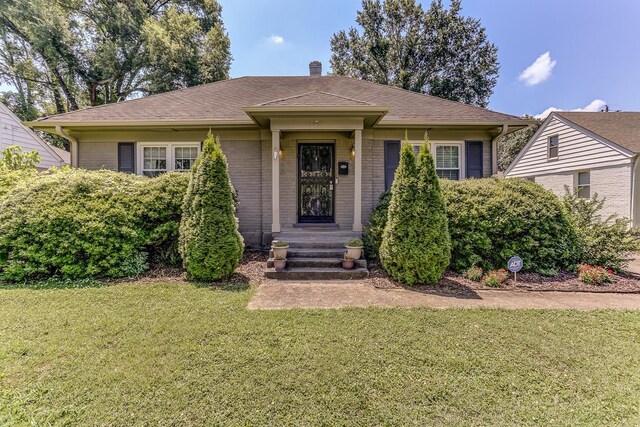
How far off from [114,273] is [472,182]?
23.7 feet

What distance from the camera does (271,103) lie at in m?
6.20

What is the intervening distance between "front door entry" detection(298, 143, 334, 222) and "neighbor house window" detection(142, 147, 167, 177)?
365 centimetres

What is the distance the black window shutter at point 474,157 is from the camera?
7484 mm

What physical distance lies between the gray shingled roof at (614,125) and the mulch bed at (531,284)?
7.10 m

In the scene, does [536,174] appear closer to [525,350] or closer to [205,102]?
[525,350]

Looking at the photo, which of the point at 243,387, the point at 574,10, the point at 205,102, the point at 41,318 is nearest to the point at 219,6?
the point at 205,102

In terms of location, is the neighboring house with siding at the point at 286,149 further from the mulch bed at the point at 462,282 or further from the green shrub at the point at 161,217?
the mulch bed at the point at 462,282

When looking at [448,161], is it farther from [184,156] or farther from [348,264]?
[184,156]

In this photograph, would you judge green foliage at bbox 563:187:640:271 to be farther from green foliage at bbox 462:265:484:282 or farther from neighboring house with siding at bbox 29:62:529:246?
neighboring house with siding at bbox 29:62:529:246

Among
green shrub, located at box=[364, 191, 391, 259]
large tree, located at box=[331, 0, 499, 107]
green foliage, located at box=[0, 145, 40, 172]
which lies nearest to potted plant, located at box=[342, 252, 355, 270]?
green shrub, located at box=[364, 191, 391, 259]

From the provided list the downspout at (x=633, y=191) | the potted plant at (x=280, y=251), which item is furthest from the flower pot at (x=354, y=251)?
the downspout at (x=633, y=191)

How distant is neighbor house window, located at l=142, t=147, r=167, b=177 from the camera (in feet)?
24.8

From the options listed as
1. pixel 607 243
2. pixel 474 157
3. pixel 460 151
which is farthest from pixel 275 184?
pixel 607 243

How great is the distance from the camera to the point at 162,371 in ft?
8.11
